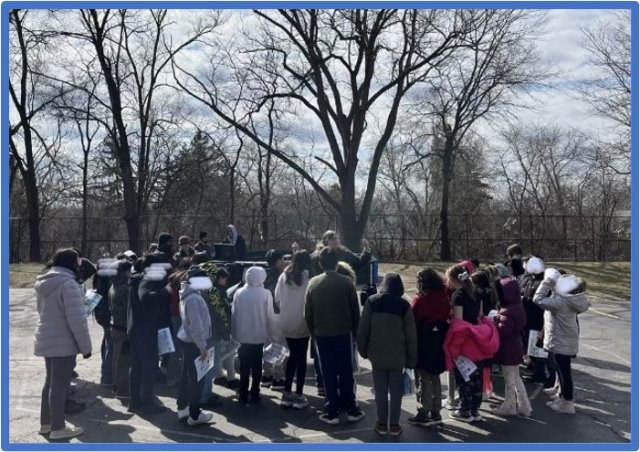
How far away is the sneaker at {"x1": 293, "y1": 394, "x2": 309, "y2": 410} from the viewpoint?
254 inches

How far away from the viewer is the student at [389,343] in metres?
5.46

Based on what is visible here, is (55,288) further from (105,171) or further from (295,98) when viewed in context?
(105,171)

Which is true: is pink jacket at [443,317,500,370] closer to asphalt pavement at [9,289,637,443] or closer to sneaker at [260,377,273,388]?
asphalt pavement at [9,289,637,443]

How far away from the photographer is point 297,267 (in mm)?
6570

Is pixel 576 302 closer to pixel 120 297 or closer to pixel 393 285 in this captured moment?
pixel 393 285

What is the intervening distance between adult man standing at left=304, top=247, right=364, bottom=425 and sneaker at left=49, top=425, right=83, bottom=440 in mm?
2388

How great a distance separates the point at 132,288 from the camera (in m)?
6.27

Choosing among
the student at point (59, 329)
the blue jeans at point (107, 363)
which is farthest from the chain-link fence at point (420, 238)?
the student at point (59, 329)

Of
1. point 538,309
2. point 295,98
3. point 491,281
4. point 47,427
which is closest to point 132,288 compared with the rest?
point 47,427

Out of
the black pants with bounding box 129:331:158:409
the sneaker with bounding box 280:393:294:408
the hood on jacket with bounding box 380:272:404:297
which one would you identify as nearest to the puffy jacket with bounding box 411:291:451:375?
the hood on jacket with bounding box 380:272:404:297

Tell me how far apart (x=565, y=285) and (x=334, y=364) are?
263cm

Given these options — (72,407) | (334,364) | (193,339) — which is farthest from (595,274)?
(72,407)

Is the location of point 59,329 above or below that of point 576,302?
below

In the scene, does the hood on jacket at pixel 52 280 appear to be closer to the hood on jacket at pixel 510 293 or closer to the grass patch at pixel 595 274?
the hood on jacket at pixel 510 293
